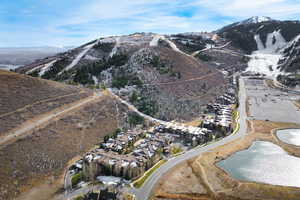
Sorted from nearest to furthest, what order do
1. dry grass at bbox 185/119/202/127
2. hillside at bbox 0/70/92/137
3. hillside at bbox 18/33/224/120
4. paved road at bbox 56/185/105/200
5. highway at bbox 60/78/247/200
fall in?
1. paved road at bbox 56/185/105/200
2. highway at bbox 60/78/247/200
3. hillside at bbox 0/70/92/137
4. dry grass at bbox 185/119/202/127
5. hillside at bbox 18/33/224/120

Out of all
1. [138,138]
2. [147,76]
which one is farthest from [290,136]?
[147,76]

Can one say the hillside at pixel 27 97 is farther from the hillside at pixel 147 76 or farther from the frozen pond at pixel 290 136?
the frozen pond at pixel 290 136

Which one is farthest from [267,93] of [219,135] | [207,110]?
[219,135]

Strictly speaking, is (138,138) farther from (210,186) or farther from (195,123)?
(210,186)

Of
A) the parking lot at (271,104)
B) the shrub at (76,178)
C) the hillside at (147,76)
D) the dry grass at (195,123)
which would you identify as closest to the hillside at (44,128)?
the shrub at (76,178)

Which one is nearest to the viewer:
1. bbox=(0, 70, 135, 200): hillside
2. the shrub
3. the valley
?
bbox=(0, 70, 135, 200): hillside

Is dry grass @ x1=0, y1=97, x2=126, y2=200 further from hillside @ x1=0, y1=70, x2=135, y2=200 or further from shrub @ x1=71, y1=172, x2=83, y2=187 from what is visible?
shrub @ x1=71, y1=172, x2=83, y2=187

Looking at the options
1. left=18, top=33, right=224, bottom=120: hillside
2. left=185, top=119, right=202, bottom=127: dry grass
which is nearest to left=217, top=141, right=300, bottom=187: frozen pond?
left=185, top=119, right=202, bottom=127: dry grass

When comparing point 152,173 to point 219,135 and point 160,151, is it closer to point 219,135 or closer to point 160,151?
point 160,151
